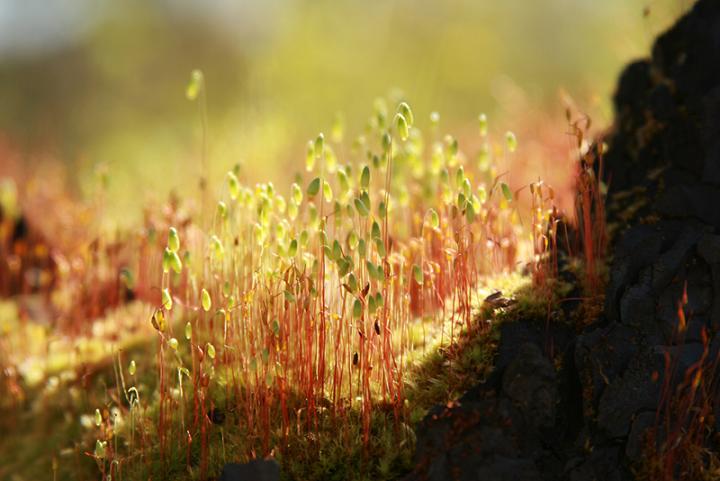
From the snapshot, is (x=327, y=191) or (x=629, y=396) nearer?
(x=629, y=396)

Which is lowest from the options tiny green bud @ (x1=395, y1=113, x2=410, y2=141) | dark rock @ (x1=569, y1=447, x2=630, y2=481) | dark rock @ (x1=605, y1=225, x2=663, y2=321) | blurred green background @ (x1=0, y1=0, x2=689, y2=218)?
dark rock @ (x1=569, y1=447, x2=630, y2=481)

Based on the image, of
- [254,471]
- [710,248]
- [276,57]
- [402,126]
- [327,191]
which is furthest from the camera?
[276,57]

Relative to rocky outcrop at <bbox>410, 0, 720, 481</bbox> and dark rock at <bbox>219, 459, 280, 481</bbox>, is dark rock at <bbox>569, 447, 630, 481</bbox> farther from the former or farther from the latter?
dark rock at <bbox>219, 459, 280, 481</bbox>

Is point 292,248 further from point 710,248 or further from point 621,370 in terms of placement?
point 710,248

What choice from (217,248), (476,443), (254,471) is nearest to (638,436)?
(476,443)

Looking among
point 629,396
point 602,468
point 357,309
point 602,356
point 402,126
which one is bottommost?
point 602,468

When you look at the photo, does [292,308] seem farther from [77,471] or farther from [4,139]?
[4,139]

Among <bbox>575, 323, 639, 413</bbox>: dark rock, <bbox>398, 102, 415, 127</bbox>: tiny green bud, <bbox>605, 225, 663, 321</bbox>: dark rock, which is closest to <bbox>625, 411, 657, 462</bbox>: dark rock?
<bbox>575, 323, 639, 413</bbox>: dark rock

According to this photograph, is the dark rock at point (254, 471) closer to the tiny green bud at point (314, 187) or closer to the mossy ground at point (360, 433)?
the mossy ground at point (360, 433)
